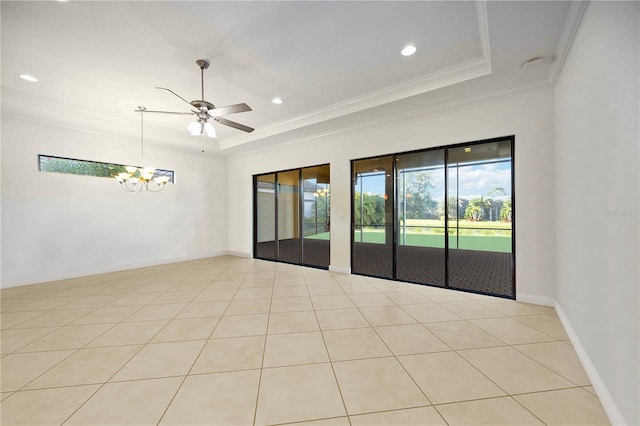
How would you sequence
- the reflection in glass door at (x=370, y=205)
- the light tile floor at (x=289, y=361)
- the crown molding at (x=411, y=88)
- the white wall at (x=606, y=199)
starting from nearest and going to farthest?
the white wall at (x=606, y=199) → the light tile floor at (x=289, y=361) → the crown molding at (x=411, y=88) → the reflection in glass door at (x=370, y=205)

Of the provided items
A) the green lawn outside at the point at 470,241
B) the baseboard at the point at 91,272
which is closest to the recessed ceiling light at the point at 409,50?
the green lawn outside at the point at 470,241

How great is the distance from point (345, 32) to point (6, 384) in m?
4.31

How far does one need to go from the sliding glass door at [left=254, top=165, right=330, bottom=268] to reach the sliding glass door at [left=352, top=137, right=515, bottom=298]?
1.08 m

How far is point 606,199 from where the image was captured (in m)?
1.74

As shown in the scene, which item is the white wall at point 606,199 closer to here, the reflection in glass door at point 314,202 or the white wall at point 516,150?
the white wall at point 516,150

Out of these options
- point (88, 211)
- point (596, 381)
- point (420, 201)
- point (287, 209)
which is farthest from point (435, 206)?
point (88, 211)

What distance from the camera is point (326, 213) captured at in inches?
234

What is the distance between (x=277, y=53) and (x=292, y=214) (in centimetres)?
434

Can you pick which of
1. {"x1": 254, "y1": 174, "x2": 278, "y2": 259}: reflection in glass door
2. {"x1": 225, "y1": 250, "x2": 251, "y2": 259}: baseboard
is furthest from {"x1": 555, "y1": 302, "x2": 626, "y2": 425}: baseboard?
{"x1": 225, "y1": 250, "x2": 251, "y2": 259}: baseboard

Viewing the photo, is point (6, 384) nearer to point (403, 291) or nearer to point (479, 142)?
point (403, 291)

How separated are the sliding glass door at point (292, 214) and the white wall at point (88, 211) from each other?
163cm

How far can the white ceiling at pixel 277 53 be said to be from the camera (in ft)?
7.66

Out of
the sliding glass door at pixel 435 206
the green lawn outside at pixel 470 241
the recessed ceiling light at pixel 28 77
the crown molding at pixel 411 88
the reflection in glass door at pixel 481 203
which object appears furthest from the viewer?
the green lawn outside at pixel 470 241

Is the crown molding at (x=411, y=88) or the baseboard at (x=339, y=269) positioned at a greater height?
the crown molding at (x=411, y=88)
